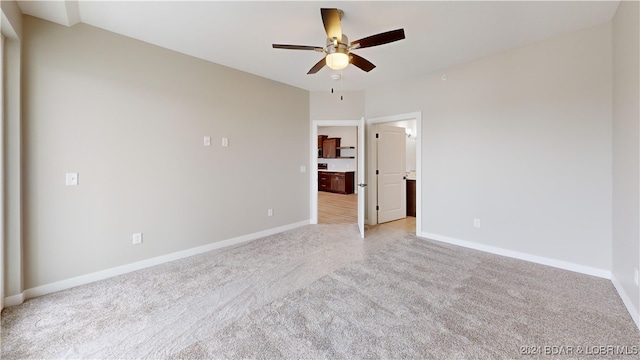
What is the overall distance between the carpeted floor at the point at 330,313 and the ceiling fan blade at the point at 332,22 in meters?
2.33

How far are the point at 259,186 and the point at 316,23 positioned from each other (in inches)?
99.5

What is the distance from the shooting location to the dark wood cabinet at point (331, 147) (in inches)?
392

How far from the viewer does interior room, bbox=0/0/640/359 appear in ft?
6.35

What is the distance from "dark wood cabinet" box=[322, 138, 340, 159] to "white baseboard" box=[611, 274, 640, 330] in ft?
26.3

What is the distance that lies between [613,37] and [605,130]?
0.90m

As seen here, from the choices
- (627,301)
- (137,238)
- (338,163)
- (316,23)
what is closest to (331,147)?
(338,163)

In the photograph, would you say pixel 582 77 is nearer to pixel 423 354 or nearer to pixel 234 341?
pixel 423 354

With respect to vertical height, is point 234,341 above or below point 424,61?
below

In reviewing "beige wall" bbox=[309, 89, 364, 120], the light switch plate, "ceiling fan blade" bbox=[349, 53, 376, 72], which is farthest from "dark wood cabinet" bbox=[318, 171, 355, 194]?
the light switch plate

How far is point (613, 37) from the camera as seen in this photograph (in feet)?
8.32

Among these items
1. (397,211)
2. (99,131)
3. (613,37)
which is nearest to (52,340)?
(99,131)

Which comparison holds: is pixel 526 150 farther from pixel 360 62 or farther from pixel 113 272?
pixel 113 272

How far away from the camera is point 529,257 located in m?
3.14

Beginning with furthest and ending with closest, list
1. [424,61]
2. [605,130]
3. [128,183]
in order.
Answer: [424,61]
[128,183]
[605,130]
